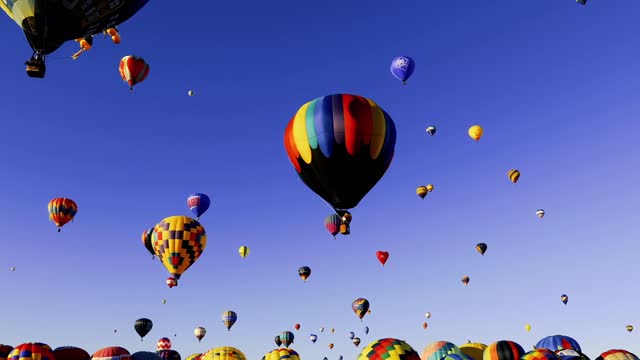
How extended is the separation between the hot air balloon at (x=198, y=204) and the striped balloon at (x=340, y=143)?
1987cm

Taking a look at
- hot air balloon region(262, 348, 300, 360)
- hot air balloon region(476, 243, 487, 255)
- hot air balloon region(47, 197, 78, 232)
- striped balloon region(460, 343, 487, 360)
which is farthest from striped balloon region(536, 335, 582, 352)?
hot air balloon region(47, 197, 78, 232)

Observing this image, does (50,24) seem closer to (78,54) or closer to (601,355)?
(78,54)

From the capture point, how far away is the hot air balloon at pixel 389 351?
767 inches

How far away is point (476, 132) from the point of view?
44.1m

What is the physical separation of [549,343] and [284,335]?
30980mm

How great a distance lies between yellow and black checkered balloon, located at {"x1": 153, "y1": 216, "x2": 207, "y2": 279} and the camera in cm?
3250

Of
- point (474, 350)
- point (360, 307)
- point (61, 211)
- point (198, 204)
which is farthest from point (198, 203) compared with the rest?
point (474, 350)

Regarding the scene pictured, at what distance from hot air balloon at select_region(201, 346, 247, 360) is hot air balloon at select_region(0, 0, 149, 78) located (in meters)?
18.6

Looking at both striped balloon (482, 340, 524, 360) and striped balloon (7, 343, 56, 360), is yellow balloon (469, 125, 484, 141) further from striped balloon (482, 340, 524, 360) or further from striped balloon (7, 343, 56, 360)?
striped balloon (7, 343, 56, 360)

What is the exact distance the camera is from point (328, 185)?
17438 millimetres

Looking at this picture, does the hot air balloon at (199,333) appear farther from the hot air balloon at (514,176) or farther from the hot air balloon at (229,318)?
the hot air balloon at (514,176)

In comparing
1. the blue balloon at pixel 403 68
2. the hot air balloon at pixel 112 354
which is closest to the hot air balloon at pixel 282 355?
the hot air balloon at pixel 112 354

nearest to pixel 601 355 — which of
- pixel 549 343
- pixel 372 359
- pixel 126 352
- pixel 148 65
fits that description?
pixel 549 343

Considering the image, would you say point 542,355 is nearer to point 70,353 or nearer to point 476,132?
point 70,353
